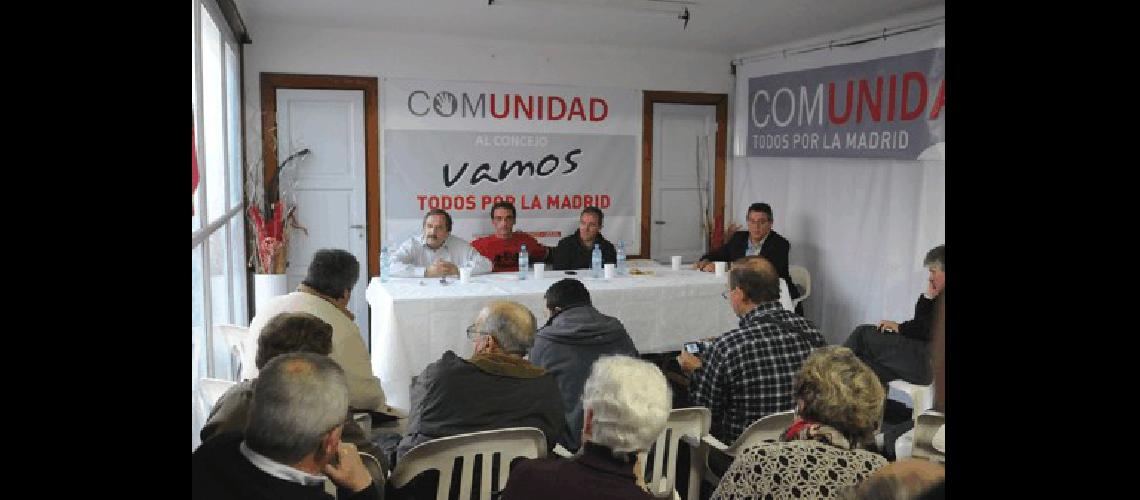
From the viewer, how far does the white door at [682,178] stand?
7023 mm

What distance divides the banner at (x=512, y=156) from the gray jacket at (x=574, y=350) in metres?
3.51

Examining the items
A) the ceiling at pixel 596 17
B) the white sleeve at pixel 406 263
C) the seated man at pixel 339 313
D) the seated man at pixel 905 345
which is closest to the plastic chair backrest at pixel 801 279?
the seated man at pixel 905 345


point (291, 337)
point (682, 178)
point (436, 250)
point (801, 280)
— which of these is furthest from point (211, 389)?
point (682, 178)

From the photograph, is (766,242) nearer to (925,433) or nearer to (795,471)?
(925,433)

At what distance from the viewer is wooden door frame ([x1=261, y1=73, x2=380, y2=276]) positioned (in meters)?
5.82

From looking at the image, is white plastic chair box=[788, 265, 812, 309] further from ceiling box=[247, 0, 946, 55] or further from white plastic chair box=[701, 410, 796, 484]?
white plastic chair box=[701, 410, 796, 484]

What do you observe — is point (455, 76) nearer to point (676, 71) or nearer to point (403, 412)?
point (676, 71)

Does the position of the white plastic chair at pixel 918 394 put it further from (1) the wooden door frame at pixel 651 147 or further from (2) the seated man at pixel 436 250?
(1) the wooden door frame at pixel 651 147

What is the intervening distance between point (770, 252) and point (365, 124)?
305cm

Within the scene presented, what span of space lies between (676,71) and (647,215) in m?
1.21
